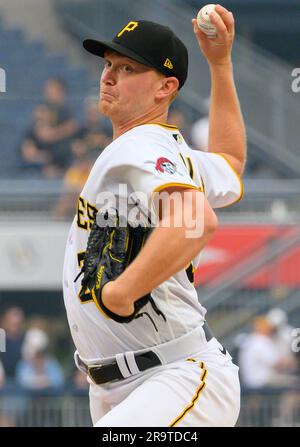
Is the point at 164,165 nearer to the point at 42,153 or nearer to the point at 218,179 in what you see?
the point at 218,179

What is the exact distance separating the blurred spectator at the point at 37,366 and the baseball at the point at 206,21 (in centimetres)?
641

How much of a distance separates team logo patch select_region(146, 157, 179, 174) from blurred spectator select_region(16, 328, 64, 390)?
688cm

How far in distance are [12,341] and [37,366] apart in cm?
35

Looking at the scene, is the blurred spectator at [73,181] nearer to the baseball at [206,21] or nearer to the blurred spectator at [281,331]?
the blurred spectator at [281,331]

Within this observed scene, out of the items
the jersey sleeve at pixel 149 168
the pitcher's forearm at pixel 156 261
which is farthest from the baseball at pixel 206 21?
the pitcher's forearm at pixel 156 261

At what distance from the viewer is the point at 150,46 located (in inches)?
160

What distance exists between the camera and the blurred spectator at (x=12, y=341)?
10.5m

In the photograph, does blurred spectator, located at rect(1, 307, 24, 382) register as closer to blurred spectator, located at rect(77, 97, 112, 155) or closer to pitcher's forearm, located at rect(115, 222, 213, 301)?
blurred spectator, located at rect(77, 97, 112, 155)

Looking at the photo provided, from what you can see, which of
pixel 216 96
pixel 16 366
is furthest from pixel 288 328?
pixel 216 96

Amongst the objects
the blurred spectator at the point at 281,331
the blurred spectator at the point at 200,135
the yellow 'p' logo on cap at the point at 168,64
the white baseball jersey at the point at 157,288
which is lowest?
the blurred spectator at the point at 281,331

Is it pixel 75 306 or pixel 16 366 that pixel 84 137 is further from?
pixel 75 306

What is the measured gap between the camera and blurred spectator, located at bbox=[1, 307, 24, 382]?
34.3 ft

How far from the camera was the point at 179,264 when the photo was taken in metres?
3.57
